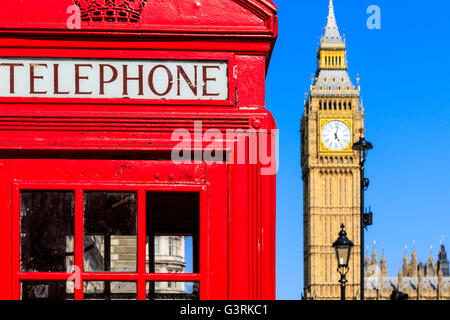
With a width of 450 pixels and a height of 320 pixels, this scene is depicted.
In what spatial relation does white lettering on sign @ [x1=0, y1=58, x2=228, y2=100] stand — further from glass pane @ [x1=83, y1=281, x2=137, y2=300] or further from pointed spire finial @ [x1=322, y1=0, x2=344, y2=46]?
pointed spire finial @ [x1=322, y1=0, x2=344, y2=46]

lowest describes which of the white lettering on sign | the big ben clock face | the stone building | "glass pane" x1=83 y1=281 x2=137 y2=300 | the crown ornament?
the stone building

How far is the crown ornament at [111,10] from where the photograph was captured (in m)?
2.38

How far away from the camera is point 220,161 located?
7.88 feet

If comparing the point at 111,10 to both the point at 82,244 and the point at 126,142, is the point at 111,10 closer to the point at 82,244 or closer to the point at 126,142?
the point at 126,142

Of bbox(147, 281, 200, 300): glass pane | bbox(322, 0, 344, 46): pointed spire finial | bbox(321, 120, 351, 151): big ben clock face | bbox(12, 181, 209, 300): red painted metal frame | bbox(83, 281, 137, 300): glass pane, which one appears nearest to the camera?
bbox(12, 181, 209, 300): red painted metal frame

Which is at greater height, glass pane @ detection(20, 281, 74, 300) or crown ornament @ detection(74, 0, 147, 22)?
crown ornament @ detection(74, 0, 147, 22)

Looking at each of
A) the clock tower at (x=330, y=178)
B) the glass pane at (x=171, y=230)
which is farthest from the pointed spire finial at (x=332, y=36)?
the glass pane at (x=171, y=230)

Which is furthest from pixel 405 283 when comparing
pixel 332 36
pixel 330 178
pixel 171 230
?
pixel 171 230

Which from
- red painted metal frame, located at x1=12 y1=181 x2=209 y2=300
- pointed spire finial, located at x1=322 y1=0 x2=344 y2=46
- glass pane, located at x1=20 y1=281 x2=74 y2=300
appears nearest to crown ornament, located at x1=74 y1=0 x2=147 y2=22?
red painted metal frame, located at x1=12 y1=181 x2=209 y2=300

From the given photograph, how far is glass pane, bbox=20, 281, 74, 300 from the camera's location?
93.6 inches

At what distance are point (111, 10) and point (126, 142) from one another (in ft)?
1.05

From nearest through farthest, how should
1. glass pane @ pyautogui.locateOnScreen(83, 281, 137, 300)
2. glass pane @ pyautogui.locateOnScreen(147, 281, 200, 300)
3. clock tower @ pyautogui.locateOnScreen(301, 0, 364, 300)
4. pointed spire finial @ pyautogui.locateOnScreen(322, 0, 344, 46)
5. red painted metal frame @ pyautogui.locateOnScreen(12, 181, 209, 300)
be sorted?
1. red painted metal frame @ pyautogui.locateOnScreen(12, 181, 209, 300)
2. glass pane @ pyautogui.locateOnScreen(147, 281, 200, 300)
3. glass pane @ pyautogui.locateOnScreen(83, 281, 137, 300)
4. clock tower @ pyautogui.locateOnScreen(301, 0, 364, 300)
5. pointed spire finial @ pyautogui.locateOnScreen(322, 0, 344, 46)

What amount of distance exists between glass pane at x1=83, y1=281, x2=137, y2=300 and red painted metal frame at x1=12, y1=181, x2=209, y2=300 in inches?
10.1
